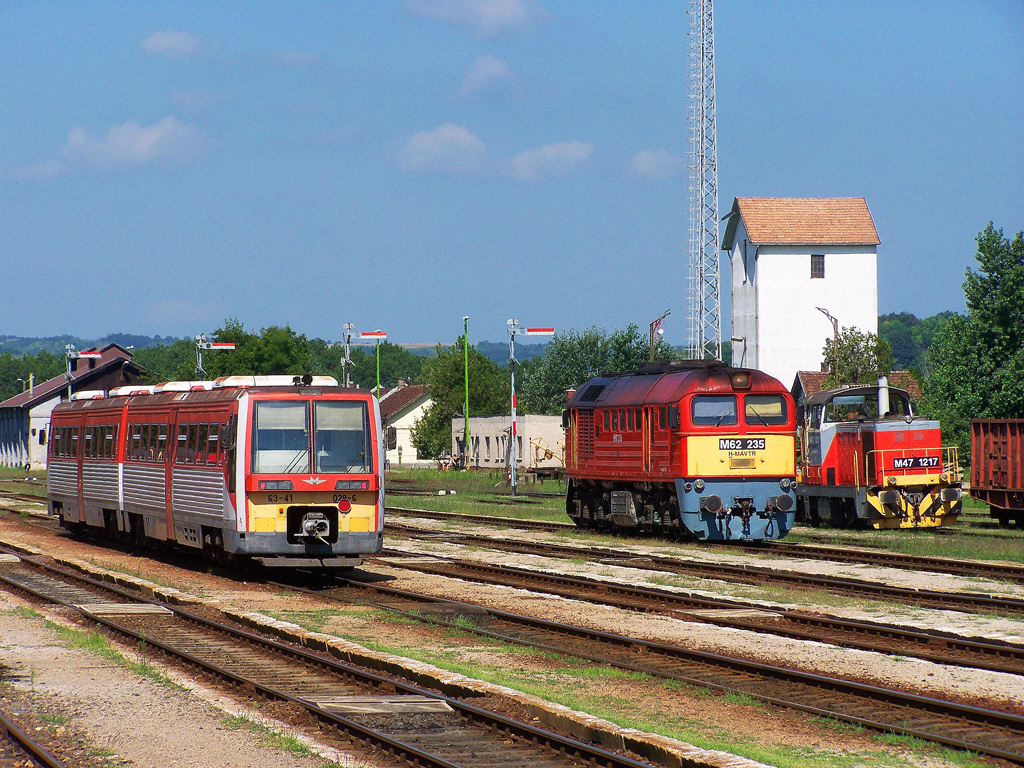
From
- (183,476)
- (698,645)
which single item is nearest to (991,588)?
(698,645)

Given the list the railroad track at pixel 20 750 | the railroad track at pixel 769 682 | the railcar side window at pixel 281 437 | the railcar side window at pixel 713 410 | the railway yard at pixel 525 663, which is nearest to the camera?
the railroad track at pixel 20 750

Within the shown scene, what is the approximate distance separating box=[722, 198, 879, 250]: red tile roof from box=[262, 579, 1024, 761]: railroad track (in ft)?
208

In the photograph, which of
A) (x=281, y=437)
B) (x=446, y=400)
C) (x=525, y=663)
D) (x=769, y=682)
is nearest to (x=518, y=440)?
(x=446, y=400)

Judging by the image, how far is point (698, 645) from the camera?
46.2ft

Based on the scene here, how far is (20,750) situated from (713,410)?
19121 mm

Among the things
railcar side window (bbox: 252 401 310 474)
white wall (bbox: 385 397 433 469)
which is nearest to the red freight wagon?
railcar side window (bbox: 252 401 310 474)

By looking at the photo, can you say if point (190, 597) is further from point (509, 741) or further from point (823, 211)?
point (823, 211)

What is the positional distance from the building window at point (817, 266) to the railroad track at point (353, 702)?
65028 millimetres

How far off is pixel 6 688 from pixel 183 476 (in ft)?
34.9

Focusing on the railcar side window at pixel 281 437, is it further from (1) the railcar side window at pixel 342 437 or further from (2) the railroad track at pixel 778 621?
(2) the railroad track at pixel 778 621

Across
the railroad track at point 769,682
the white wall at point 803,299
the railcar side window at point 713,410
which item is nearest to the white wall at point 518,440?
the white wall at point 803,299

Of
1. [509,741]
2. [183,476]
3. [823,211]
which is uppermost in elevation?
[823,211]

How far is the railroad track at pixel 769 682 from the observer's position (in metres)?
9.91

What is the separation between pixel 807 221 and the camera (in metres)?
78.6
